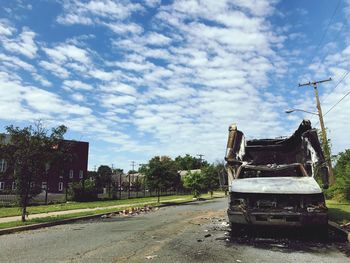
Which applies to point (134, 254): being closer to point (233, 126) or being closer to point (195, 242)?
point (195, 242)

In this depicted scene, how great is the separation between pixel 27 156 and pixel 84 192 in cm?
1786

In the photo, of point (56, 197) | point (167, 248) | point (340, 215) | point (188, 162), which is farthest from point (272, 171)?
point (188, 162)

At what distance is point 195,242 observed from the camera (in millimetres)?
8969

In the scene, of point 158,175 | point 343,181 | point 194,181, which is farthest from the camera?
point 194,181

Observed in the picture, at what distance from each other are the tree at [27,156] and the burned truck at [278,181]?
7970mm

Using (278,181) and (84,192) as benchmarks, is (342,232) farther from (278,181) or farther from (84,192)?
(84,192)

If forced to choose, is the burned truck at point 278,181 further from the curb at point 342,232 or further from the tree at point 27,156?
the tree at point 27,156

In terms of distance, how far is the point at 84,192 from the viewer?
31656 millimetres

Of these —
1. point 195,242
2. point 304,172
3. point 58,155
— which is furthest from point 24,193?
point 304,172

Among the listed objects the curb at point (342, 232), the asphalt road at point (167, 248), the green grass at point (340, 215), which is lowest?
the asphalt road at point (167, 248)

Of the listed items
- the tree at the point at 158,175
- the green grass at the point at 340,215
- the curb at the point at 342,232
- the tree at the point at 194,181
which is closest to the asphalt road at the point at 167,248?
the curb at the point at 342,232

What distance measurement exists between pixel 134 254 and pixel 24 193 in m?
8.98

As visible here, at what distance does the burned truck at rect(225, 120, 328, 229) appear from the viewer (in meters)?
8.30

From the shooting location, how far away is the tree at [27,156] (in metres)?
14.5
